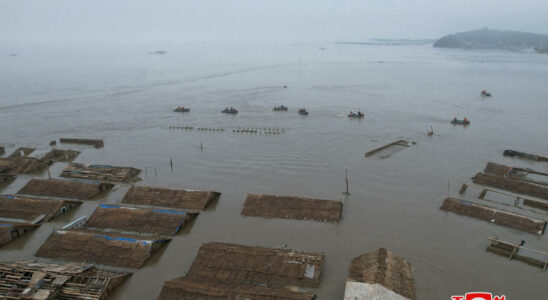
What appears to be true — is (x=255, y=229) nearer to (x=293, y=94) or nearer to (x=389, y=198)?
(x=389, y=198)

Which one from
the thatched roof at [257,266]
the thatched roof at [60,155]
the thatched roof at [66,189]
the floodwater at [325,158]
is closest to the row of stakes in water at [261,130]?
the floodwater at [325,158]

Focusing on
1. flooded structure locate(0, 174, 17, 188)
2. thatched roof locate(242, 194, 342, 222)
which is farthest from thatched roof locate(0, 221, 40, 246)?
thatched roof locate(242, 194, 342, 222)

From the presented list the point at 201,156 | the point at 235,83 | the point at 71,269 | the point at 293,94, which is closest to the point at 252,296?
the point at 71,269

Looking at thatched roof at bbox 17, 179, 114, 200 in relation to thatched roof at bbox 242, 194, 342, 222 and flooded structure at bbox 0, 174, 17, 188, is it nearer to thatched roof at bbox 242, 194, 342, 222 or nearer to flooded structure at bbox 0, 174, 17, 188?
flooded structure at bbox 0, 174, 17, 188

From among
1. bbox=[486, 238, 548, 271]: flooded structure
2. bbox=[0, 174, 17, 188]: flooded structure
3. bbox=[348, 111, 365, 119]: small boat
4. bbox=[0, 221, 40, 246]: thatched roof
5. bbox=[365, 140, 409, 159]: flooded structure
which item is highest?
bbox=[348, 111, 365, 119]: small boat

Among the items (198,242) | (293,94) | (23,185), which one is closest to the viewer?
(198,242)

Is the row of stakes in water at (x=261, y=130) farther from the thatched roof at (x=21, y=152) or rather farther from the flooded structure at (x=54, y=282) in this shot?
the flooded structure at (x=54, y=282)
